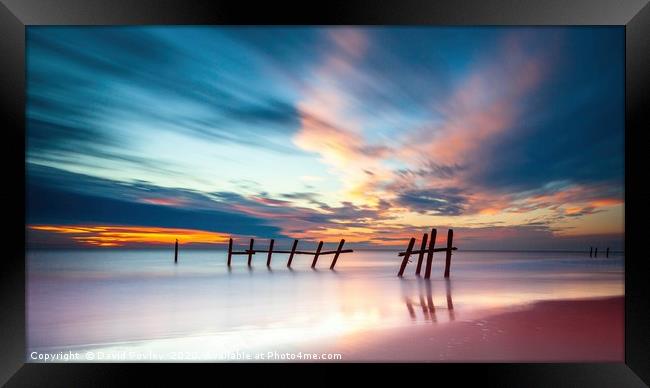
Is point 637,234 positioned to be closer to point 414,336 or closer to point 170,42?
point 414,336

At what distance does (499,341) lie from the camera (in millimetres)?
4418

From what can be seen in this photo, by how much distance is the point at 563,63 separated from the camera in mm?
5438

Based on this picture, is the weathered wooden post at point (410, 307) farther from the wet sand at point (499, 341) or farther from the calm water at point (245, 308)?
the wet sand at point (499, 341)

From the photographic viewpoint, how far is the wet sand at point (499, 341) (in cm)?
411

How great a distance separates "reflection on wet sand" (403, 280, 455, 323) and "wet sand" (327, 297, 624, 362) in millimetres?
357

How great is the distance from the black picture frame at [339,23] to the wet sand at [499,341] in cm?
39

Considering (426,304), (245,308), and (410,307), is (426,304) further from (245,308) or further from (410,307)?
(245,308)

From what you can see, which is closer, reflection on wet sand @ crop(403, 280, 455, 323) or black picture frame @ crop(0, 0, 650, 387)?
black picture frame @ crop(0, 0, 650, 387)

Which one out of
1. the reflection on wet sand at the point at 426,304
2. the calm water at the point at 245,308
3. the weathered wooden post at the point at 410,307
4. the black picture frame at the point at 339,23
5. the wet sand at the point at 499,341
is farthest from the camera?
the weathered wooden post at the point at 410,307

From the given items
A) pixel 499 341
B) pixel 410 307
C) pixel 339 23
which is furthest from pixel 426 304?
pixel 339 23

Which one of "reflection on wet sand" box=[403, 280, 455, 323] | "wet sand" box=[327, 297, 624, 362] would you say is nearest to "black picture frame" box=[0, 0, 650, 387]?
"wet sand" box=[327, 297, 624, 362]

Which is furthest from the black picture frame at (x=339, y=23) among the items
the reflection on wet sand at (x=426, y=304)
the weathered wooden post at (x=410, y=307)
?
the weathered wooden post at (x=410, y=307)

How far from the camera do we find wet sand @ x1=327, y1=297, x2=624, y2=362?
4.11 m

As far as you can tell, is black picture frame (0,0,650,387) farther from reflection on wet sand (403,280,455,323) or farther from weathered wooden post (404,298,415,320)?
weathered wooden post (404,298,415,320)
